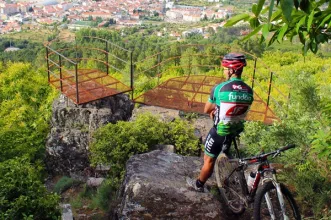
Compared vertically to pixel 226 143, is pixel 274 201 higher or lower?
lower

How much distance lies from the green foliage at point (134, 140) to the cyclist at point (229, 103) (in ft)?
9.51

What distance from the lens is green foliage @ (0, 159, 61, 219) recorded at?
4.53 meters

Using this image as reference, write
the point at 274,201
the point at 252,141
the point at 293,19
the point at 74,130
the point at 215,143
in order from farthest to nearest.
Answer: the point at 74,130
the point at 252,141
the point at 215,143
the point at 274,201
the point at 293,19

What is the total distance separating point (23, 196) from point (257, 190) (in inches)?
105

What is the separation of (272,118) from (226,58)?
418cm

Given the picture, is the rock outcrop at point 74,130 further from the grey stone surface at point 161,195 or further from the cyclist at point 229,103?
the cyclist at point 229,103

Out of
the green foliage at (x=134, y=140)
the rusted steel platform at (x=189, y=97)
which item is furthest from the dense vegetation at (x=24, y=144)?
the rusted steel platform at (x=189, y=97)

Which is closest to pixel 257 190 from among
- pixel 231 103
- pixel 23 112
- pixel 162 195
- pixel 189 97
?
pixel 231 103

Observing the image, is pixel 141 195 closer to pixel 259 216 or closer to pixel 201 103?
pixel 259 216

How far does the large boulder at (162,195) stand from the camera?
462cm

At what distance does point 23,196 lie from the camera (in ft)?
15.2

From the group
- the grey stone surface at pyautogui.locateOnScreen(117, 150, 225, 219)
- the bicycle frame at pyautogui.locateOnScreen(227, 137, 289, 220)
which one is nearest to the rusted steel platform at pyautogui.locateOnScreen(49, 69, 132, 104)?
the grey stone surface at pyautogui.locateOnScreen(117, 150, 225, 219)

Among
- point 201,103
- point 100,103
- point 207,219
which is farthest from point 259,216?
point 100,103

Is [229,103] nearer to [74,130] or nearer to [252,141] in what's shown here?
[252,141]
